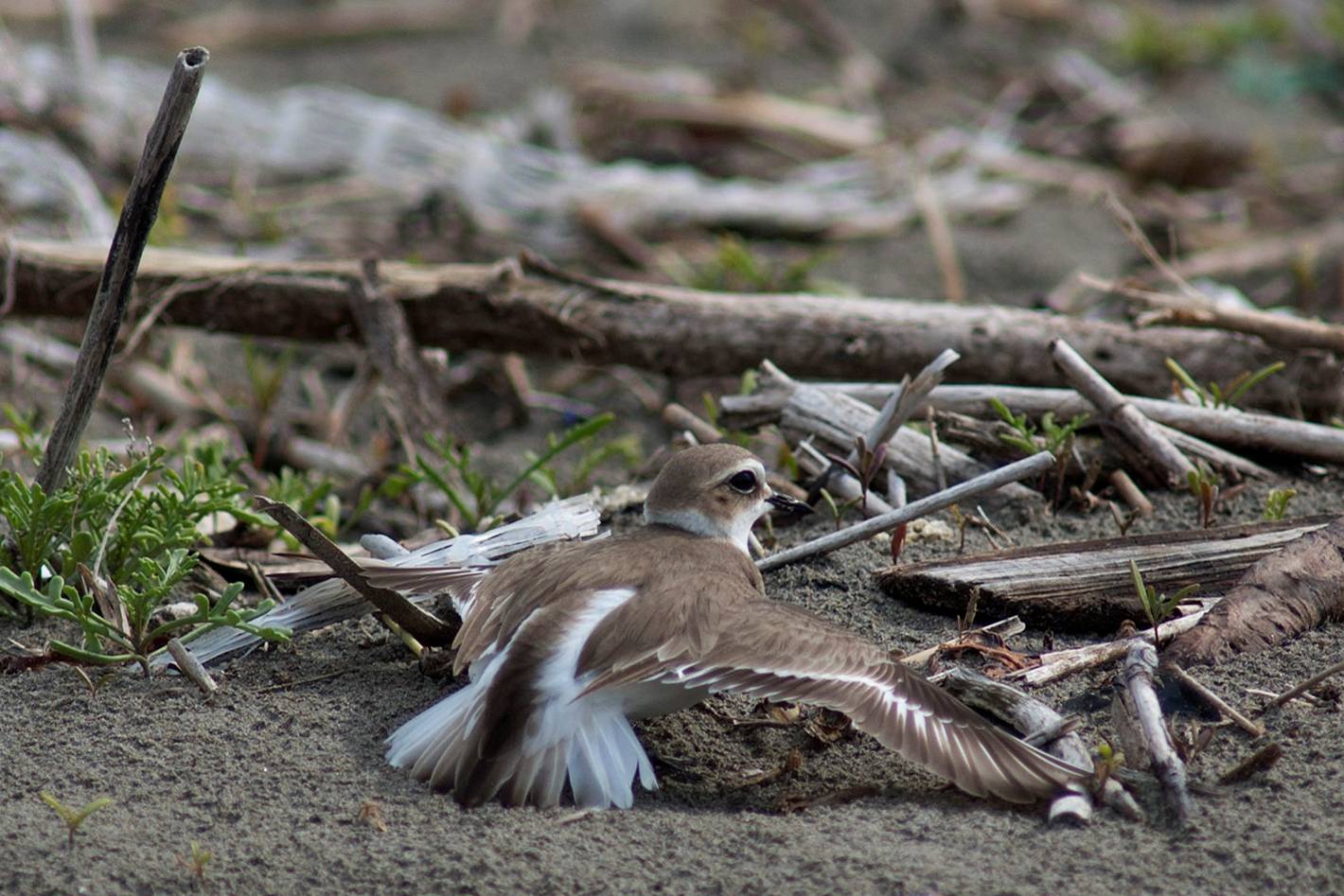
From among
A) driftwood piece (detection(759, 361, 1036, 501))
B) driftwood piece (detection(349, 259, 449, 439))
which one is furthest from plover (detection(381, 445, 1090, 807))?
driftwood piece (detection(349, 259, 449, 439))

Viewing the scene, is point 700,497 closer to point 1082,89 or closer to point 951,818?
point 951,818

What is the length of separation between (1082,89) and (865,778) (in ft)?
21.3

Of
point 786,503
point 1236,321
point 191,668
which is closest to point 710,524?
point 786,503

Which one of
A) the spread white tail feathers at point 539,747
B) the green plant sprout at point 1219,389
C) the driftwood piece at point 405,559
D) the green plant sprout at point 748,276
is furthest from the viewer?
the green plant sprout at point 748,276

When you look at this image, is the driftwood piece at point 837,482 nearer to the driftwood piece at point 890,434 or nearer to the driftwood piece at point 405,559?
the driftwood piece at point 890,434

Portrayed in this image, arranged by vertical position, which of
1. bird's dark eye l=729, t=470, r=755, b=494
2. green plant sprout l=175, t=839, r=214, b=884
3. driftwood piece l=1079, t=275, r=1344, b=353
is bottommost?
green plant sprout l=175, t=839, r=214, b=884

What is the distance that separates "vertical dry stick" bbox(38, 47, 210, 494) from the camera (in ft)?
10.7

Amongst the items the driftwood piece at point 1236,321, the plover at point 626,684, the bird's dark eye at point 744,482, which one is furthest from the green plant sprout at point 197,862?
the driftwood piece at point 1236,321

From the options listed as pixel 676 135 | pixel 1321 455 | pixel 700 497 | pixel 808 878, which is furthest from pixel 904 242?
pixel 808 878

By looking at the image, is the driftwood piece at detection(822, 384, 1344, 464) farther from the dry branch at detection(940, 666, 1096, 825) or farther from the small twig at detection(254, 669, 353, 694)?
the small twig at detection(254, 669, 353, 694)

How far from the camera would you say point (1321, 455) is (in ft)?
14.2

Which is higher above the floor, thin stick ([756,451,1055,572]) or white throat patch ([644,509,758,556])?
thin stick ([756,451,1055,572])

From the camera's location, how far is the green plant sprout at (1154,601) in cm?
343

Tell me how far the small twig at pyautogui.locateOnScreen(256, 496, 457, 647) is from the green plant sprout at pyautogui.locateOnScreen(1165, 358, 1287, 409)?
2380 mm
